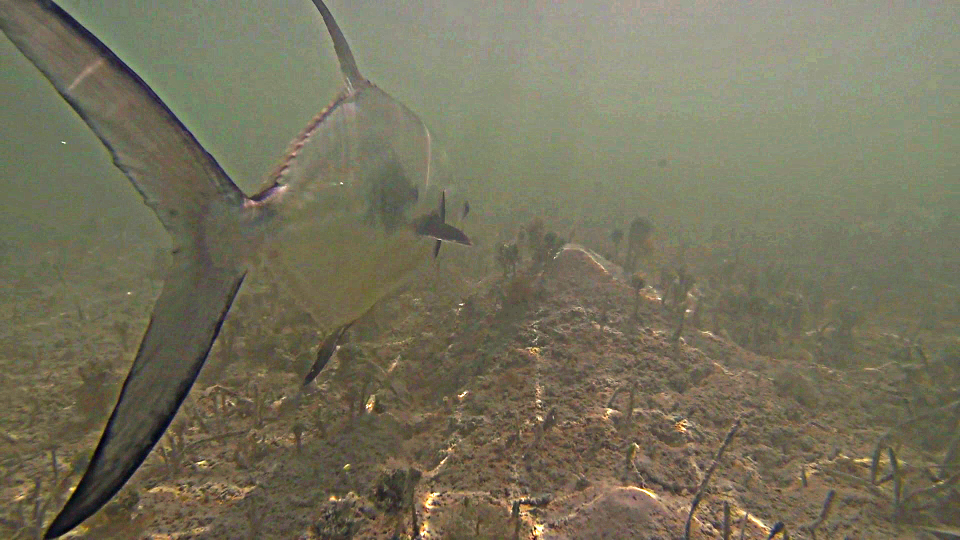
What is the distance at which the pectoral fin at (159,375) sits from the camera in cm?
85

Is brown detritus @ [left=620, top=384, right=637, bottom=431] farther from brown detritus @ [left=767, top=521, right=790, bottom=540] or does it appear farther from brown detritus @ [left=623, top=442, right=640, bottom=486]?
brown detritus @ [left=767, top=521, right=790, bottom=540]

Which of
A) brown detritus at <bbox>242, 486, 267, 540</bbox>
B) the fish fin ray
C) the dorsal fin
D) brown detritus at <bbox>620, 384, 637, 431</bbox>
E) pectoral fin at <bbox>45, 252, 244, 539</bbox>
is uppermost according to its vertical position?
the dorsal fin

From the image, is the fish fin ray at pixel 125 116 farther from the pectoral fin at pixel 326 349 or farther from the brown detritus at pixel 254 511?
the brown detritus at pixel 254 511

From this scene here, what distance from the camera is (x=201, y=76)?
9238 cm

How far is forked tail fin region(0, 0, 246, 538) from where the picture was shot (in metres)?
0.89

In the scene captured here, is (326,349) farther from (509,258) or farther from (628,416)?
(509,258)

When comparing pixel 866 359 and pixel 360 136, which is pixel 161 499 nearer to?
pixel 360 136

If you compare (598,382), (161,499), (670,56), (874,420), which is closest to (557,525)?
(598,382)

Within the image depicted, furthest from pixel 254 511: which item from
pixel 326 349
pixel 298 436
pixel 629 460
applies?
pixel 629 460

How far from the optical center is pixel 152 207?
119 cm

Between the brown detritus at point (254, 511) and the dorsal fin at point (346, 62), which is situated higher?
the dorsal fin at point (346, 62)

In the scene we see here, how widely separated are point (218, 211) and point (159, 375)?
1.71ft

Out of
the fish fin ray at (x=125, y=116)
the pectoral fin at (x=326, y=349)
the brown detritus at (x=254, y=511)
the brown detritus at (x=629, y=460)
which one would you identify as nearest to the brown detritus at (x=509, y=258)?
the brown detritus at (x=629, y=460)

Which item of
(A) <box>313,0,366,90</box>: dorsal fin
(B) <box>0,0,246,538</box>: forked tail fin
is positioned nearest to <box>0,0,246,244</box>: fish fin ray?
(B) <box>0,0,246,538</box>: forked tail fin
